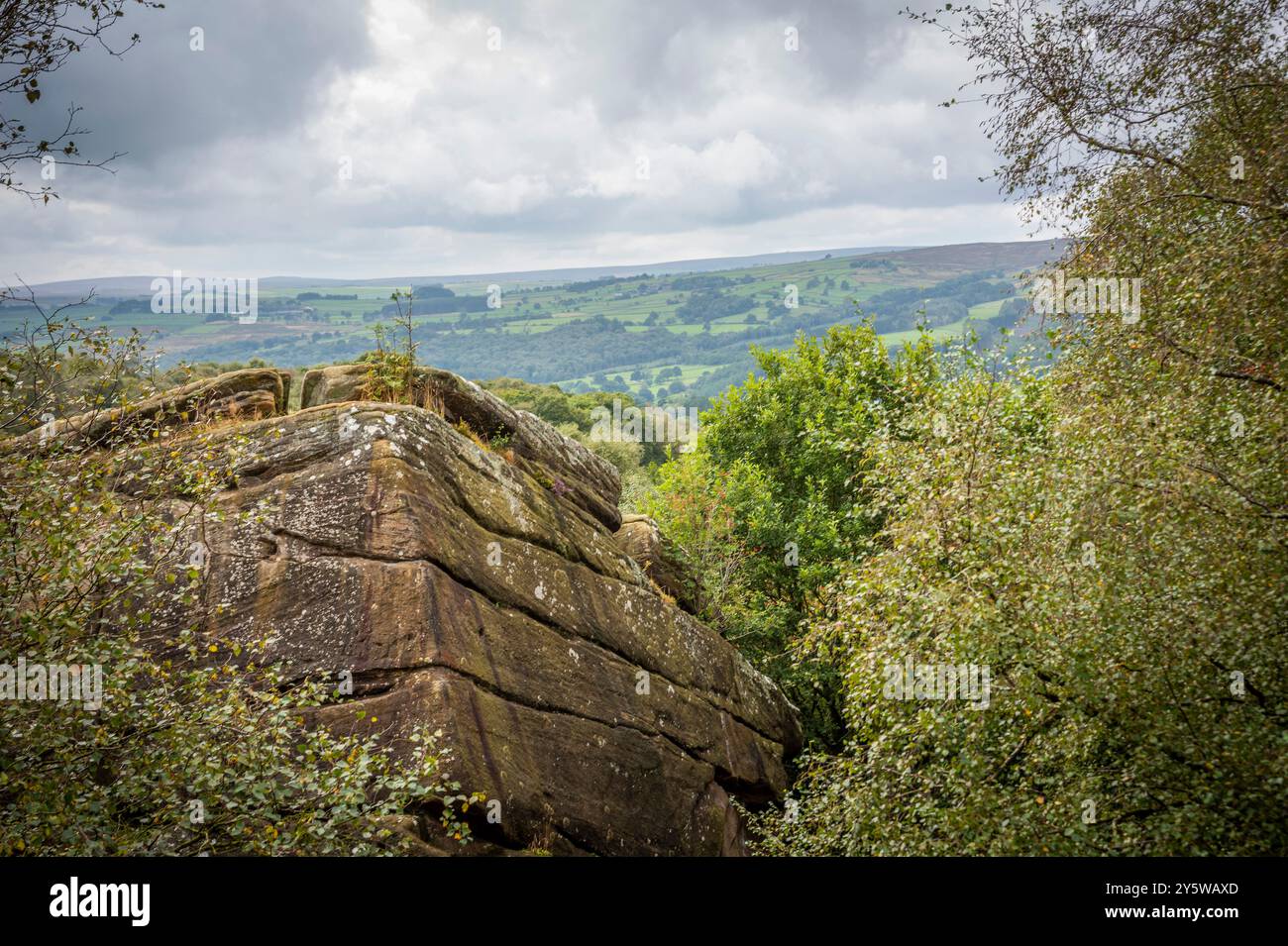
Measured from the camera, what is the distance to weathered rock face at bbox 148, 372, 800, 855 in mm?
11812

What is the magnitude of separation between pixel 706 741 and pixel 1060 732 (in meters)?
7.81

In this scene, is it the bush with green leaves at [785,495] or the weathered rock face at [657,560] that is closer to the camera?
the weathered rock face at [657,560]

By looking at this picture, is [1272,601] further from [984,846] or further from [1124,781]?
[984,846]

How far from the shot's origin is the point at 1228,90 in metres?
12.0

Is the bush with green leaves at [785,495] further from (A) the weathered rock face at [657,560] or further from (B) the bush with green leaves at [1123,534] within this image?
(B) the bush with green leaves at [1123,534]

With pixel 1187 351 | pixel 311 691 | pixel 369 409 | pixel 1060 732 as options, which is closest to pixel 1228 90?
→ pixel 1187 351

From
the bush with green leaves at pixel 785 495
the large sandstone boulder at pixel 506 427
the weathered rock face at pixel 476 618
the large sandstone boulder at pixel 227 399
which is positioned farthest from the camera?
the bush with green leaves at pixel 785 495
